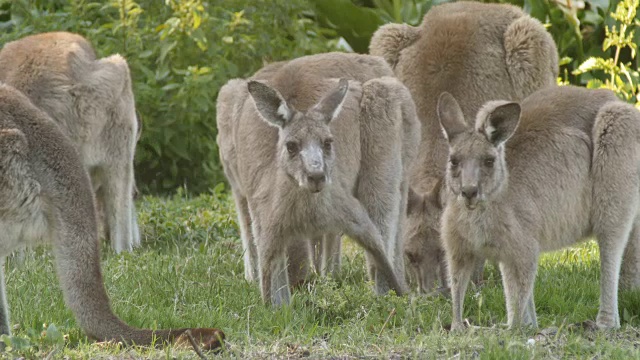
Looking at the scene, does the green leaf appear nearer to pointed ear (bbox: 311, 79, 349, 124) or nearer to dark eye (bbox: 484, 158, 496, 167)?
pointed ear (bbox: 311, 79, 349, 124)

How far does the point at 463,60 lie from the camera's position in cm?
792

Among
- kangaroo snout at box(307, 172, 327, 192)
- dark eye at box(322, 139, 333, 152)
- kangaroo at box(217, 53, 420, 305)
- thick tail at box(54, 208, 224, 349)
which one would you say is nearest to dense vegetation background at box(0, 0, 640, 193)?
kangaroo at box(217, 53, 420, 305)

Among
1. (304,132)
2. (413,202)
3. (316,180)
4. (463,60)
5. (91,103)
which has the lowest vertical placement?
(413,202)

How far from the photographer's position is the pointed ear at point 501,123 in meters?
5.55

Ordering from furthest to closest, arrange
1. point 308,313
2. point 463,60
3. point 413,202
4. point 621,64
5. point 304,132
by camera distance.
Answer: point 621,64, point 463,60, point 413,202, point 308,313, point 304,132

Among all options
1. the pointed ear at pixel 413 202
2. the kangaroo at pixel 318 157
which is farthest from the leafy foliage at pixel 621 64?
the pointed ear at pixel 413 202

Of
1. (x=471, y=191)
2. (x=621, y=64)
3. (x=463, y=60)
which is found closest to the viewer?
(x=471, y=191)

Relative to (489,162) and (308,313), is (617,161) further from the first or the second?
(308,313)

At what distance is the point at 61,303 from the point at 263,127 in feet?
4.56

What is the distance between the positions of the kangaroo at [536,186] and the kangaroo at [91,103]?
2781 mm

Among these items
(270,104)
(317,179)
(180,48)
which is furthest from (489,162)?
(180,48)

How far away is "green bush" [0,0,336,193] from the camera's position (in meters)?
10.0

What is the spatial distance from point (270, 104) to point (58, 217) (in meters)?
1.28

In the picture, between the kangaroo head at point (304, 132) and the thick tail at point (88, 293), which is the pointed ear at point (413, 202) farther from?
the thick tail at point (88, 293)
